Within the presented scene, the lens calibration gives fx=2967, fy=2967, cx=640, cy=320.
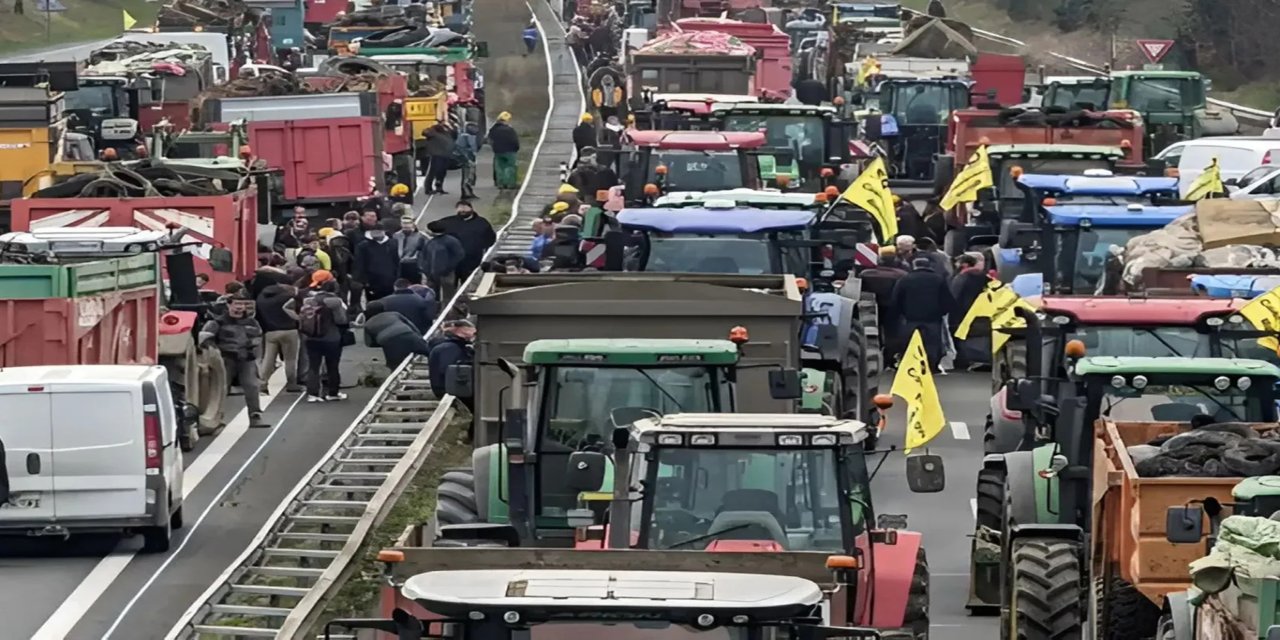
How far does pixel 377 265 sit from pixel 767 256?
10.1 metres

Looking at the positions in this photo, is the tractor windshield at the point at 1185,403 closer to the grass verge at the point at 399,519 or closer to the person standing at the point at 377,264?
the grass verge at the point at 399,519

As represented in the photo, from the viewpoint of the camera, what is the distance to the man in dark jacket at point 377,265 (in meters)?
33.4

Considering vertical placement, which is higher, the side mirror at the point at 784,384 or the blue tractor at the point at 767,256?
the side mirror at the point at 784,384

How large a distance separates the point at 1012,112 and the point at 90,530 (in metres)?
23.2

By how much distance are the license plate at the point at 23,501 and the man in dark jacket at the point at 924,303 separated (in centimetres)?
1064

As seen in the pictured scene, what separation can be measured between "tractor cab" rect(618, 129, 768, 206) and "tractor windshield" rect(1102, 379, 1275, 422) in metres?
15.7

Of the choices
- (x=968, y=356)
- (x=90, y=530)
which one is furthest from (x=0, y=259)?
(x=968, y=356)

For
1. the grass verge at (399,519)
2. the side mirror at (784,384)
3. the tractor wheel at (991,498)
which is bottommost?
the grass verge at (399,519)

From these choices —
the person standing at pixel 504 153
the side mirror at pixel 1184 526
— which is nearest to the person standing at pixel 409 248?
the person standing at pixel 504 153

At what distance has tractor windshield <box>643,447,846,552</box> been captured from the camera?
13.7 m

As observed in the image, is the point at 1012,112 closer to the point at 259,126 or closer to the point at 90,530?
the point at 259,126

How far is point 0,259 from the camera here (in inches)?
1037

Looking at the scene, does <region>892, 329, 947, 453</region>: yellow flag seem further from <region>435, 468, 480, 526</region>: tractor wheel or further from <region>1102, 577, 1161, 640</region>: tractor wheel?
<region>1102, 577, 1161, 640</region>: tractor wheel

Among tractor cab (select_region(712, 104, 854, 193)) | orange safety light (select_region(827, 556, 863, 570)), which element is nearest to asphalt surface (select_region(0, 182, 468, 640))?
orange safety light (select_region(827, 556, 863, 570))
